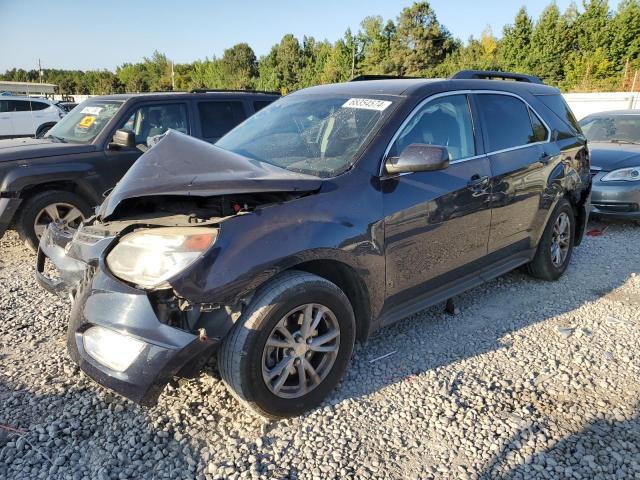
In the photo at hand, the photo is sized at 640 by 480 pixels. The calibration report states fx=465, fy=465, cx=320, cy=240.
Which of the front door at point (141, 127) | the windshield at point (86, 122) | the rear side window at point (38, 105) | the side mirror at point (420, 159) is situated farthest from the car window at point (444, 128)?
the rear side window at point (38, 105)

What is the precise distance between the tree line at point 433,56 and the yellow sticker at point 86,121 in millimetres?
31986

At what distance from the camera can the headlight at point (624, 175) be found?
255 inches

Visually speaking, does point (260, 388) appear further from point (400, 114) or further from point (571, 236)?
point (571, 236)

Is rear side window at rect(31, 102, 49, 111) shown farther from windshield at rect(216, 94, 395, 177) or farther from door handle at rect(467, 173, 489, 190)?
door handle at rect(467, 173, 489, 190)

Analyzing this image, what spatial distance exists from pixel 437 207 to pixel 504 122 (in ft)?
4.28

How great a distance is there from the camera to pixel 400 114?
2.99 m

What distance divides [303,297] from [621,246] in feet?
17.0

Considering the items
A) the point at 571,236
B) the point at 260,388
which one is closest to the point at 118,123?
the point at 260,388

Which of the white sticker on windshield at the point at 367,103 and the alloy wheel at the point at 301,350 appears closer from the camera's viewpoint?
the alloy wheel at the point at 301,350

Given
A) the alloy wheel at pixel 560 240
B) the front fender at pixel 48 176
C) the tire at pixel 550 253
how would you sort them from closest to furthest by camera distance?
1. the tire at pixel 550 253
2. the alloy wheel at pixel 560 240
3. the front fender at pixel 48 176

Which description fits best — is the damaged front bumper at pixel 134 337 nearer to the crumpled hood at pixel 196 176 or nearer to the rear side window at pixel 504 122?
the crumpled hood at pixel 196 176

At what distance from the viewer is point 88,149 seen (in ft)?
18.2

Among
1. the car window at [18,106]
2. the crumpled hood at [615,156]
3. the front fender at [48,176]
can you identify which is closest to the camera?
the front fender at [48,176]

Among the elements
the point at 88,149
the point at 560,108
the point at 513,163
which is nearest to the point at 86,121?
the point at 88,149
